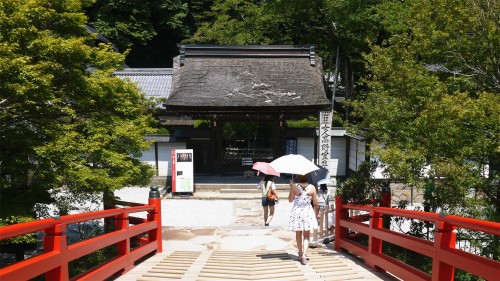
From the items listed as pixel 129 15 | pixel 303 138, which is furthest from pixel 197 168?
pixel 129 15

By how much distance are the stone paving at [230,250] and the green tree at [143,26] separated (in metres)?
17.2

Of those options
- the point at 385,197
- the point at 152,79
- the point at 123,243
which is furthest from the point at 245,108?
the point at 123,243

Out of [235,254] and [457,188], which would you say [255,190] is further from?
[457,188]

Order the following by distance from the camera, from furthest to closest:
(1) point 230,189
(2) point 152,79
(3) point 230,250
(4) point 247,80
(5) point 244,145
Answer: (2) point 152,79 → (5) point 244,145 → (4) point 247,80 → (1) point 230,189 → (3) point 230,250

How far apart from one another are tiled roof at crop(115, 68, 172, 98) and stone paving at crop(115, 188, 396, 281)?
8697mm

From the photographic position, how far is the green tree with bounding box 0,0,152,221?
5824mm

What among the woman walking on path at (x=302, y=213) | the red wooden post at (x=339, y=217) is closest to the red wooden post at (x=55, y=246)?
the woman walking on path at (x=302, y=213)

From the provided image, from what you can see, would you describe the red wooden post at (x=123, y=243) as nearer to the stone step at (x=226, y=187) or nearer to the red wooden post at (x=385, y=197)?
the red wooden post at (x=385, y=197)

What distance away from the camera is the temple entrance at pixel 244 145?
18969mm

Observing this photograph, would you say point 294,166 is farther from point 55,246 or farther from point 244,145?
point 244,145

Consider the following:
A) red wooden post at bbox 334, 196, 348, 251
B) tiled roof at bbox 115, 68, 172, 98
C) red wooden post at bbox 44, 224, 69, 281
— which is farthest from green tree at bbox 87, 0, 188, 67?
red wooden post at bbox 44, 224, 69, 281

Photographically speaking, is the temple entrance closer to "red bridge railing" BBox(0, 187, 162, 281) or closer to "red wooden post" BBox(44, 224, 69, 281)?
"red bridge railing" BBox(0, 187, 162, 281)

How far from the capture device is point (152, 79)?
25.9 meters

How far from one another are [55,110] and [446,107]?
5.91 m
